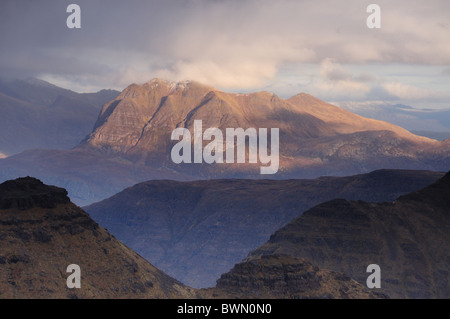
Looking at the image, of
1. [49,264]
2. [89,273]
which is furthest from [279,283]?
[49,264]

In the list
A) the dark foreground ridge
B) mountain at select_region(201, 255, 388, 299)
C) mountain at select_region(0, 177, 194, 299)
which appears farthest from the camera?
mountain at select_region(201, 255, 388, 299)

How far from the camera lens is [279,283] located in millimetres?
183250

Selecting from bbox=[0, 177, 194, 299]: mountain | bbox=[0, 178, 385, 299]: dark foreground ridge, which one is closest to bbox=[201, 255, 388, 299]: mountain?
bbox=[0, 178, 385, 299]: dark foreground ridge

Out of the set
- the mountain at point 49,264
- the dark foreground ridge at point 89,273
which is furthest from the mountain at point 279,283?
the mountain at point 49,264

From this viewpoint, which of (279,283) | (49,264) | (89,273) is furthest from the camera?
(89,273)

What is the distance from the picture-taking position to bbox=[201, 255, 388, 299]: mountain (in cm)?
18212

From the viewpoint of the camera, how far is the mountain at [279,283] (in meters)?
182

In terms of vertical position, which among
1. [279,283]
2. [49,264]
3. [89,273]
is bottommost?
[279,283]

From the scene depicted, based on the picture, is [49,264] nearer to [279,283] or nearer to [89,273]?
[89,273]

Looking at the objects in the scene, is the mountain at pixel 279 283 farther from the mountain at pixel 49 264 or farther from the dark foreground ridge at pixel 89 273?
the mountain at pixel 49 264

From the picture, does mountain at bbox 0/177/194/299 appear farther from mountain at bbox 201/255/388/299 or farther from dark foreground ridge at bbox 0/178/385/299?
mountain at bbox 201/255/388/299
